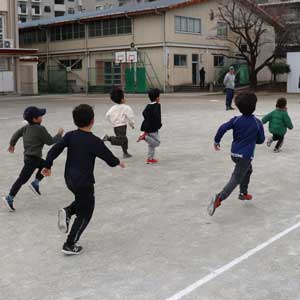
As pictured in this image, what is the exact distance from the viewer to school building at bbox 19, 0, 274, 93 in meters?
37.2

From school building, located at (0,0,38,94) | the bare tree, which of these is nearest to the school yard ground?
the bare tree

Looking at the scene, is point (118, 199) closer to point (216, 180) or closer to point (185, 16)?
point (216, 180)

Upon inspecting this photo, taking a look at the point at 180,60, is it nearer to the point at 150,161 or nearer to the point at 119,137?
the point at 119,137

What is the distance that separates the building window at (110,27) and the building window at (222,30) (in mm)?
7260

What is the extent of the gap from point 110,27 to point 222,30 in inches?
344

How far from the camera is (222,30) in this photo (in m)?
41.6

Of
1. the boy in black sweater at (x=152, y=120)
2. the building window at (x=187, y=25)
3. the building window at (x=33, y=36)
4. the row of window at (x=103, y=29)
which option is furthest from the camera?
the building window at (x=33, y=36)

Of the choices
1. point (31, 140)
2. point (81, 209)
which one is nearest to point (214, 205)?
point (81, 209)

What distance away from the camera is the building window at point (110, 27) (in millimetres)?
39188

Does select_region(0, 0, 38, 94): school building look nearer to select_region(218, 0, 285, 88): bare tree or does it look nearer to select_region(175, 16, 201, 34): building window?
select_region(175, 16, 201, 34): building window

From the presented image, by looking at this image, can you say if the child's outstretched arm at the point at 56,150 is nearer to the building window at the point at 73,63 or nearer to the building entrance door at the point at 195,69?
the building entrance door at the point at 195,69

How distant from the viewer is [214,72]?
1596 inches

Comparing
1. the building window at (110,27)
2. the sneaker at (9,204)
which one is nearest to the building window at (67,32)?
the building window at (110,27)

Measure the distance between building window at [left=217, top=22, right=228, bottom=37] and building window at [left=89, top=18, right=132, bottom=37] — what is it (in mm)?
7260
